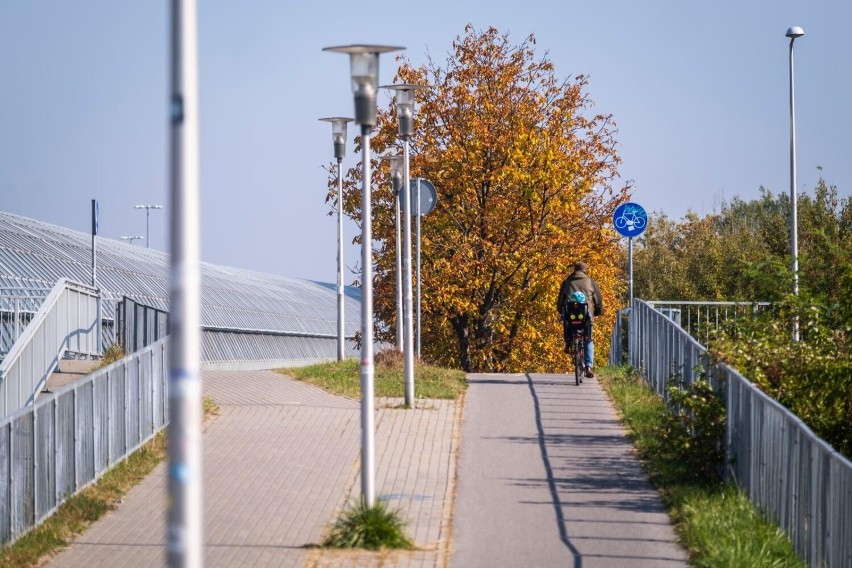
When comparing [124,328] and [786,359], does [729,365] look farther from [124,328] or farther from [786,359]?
[124,328]

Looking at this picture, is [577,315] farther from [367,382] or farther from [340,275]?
[367,382]

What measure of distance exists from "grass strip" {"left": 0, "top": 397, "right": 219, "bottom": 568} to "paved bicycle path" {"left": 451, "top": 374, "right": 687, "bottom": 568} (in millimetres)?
3191

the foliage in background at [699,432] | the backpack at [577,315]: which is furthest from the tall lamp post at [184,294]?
the backpack at [577,315]

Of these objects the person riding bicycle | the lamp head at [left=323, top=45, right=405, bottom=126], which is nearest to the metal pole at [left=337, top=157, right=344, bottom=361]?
the person riding bicycle

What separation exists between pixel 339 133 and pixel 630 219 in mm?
6130

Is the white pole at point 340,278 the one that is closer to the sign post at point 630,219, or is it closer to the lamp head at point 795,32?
the sign post at point 630,219

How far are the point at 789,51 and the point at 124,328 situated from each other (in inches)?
677

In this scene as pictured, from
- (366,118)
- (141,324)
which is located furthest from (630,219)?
→ (366,118)

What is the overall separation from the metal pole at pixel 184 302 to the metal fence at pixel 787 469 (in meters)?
4.69

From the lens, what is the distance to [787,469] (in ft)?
32.7

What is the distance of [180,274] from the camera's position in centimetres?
491

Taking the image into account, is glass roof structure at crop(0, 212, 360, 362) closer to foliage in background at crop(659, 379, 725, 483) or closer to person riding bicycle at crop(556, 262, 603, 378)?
person riding bicycle at crop(556, 262, 603, 378)

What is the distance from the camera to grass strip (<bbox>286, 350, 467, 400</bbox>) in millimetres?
18594

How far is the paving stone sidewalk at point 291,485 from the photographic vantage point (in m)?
10.4
